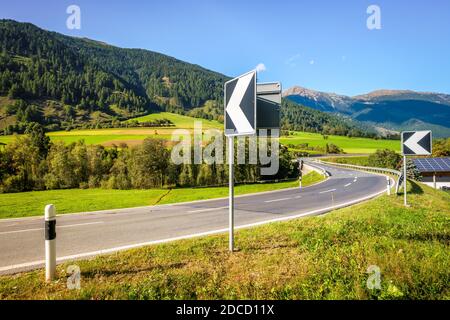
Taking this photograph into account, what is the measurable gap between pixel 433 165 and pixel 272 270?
166 ft

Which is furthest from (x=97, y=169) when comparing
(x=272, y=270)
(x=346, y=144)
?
(x=346, y=144)

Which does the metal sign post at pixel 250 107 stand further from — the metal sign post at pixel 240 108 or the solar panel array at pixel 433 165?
the solar panel array at pixel 433 165

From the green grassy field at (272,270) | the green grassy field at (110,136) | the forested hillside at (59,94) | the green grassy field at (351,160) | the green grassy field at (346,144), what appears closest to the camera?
the green grassy field at (272,270)

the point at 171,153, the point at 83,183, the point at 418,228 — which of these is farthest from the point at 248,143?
the point at 418,228

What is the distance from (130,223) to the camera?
31.8 ft

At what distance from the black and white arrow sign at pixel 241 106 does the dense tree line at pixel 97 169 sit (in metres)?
21.7

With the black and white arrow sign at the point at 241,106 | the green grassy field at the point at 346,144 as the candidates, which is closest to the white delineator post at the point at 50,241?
the black and white arrow sign at the point at 241,106

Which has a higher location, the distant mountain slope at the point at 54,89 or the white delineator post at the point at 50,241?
the distant mountain slope at the point at 54,89

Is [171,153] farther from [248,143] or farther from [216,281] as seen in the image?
[216,281]

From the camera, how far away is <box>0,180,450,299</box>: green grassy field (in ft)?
11.6

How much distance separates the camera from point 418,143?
10.2m

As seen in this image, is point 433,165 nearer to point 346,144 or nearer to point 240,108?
point 240,108

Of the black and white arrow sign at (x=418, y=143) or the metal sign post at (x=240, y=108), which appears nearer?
the metal sign post at (x=240, y=108)

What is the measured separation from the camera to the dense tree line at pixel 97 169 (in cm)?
2603
